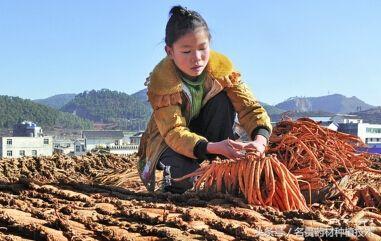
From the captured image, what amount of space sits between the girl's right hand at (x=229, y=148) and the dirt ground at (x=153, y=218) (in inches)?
13.1

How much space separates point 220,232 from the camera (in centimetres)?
221

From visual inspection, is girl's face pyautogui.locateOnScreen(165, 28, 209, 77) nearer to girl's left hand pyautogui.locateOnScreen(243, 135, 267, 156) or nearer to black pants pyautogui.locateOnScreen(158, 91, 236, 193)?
black pants pyautogui.locateOnScreen(158, 91, 236, 193)

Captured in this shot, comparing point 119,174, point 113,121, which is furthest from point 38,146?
point 113,121

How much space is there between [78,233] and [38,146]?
59771mm

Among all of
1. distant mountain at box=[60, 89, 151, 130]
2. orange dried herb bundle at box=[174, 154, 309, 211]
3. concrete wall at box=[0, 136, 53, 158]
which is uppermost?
distant mountain at box=[60, 89, 151, 130]

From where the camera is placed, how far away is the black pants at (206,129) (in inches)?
148

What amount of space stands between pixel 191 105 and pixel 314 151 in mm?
808

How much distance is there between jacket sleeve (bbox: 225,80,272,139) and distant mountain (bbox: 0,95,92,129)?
11142 centimetres

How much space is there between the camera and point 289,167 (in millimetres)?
3529

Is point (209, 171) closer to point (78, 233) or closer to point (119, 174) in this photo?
point (78, 233)

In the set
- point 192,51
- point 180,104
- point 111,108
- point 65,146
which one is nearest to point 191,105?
point 180,104

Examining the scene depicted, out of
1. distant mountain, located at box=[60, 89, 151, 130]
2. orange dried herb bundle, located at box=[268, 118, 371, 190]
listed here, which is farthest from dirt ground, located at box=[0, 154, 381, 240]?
distant mountain, located at box=[60, 89, 151, 130]

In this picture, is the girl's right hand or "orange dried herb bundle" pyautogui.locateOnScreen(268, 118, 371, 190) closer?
the girl's right hand

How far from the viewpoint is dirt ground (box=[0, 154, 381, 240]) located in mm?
2150
